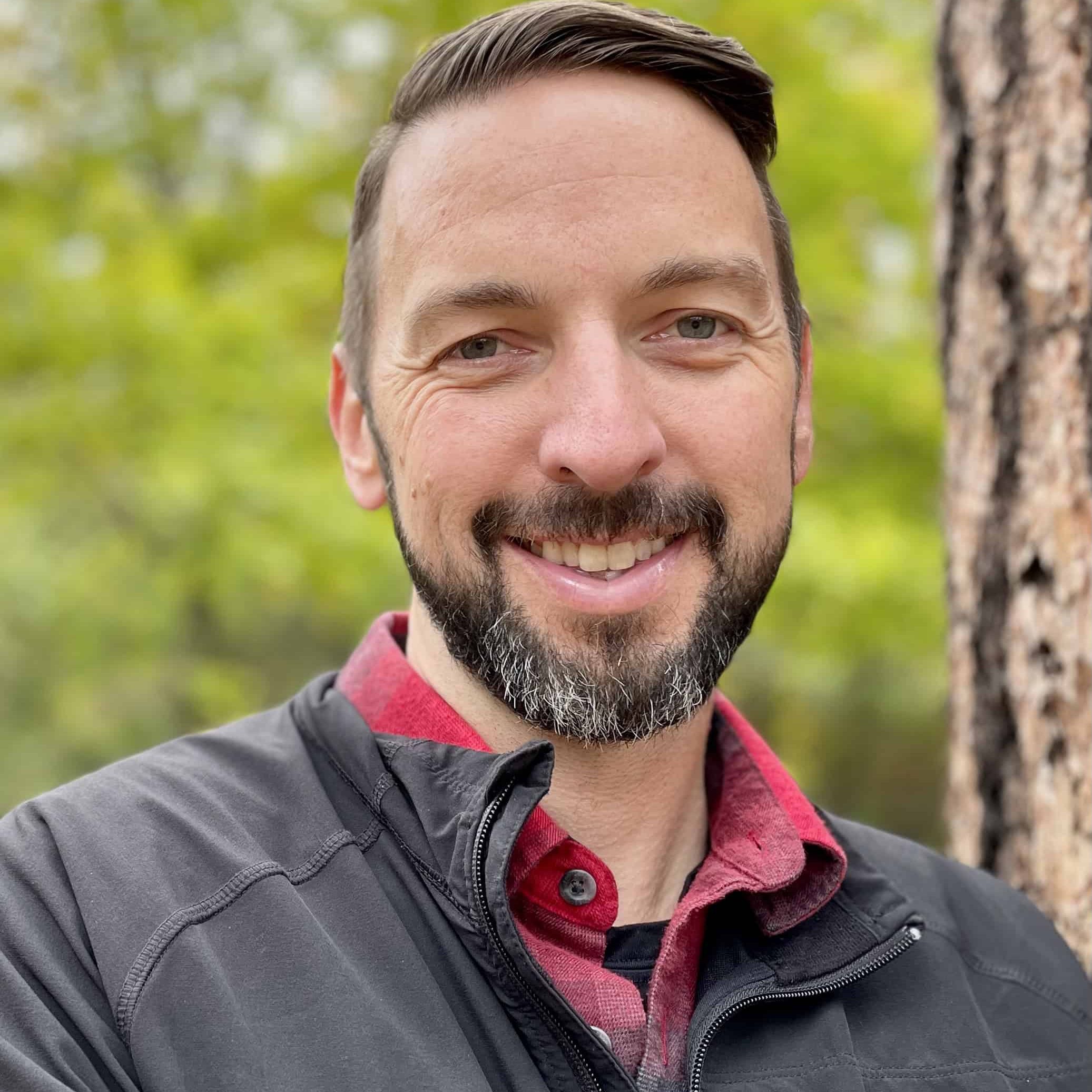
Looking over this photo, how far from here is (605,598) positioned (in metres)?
1.97

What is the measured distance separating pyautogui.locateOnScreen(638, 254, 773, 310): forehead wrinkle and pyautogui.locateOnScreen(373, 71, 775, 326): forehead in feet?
0.05

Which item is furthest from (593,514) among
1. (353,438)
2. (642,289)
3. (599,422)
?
(353,438)

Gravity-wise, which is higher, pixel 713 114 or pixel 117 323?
pixel 713 114

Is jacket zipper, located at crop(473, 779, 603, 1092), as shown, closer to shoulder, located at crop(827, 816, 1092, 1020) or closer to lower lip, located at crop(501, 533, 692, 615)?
lower lip, located at crop(501, 533, 692, 615)

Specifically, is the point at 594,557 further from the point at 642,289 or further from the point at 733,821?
the point at 733,821

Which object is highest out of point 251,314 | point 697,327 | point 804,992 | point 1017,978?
point 697,327

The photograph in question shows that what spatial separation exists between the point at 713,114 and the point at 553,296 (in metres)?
0.48

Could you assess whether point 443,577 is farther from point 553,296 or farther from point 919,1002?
point 919,1002

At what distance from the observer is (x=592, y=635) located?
6.46 ft

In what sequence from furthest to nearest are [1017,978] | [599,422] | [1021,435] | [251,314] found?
1. [251,314]
2. [1021,435]
3. [1017,978]
4. [599,422]

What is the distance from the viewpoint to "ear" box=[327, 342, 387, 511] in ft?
7.53

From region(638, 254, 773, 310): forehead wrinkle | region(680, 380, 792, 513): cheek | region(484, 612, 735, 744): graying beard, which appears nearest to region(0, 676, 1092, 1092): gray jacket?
region(484, 612, 735, 744): graying beard

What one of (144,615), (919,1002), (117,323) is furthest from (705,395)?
(144,615)

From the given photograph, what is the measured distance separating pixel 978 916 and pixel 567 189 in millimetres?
1403
